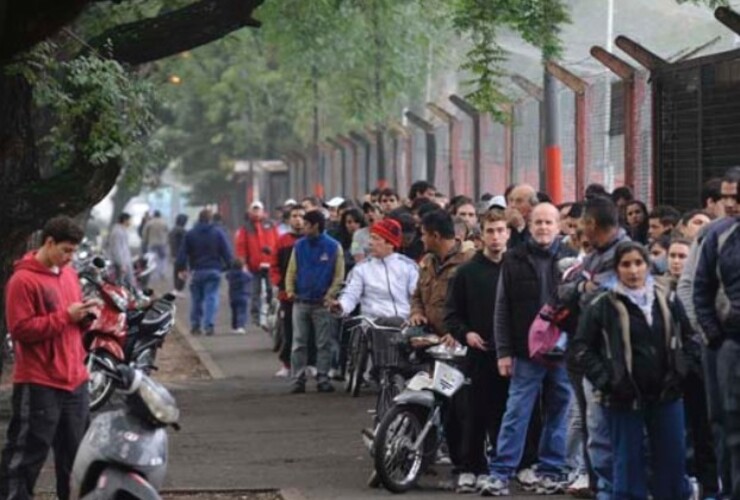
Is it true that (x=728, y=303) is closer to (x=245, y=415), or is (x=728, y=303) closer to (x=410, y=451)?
(x=410, y=451)

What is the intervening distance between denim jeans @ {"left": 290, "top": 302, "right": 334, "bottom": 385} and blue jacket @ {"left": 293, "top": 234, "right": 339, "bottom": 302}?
0.67 ft

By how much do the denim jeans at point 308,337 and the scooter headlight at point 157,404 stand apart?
1061 centimetres

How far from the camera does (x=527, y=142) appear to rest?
970 inches

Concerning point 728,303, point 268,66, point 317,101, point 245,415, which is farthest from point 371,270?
point 268,66

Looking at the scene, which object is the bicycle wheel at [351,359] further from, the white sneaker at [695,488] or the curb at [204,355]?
the white sneaker at [695,488]

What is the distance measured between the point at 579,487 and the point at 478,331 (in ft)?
4.03

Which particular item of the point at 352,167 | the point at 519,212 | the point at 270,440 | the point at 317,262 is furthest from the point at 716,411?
the point at 352,167

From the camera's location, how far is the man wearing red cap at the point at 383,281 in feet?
59.3

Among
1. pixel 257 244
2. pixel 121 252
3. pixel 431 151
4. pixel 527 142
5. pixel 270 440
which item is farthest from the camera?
pixel 121 252

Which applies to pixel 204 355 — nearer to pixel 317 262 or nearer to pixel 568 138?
pixel 568 138

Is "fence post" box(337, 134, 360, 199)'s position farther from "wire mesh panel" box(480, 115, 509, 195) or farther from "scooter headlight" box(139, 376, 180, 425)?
"scooter headlight" box(139, 376, 180, 425)

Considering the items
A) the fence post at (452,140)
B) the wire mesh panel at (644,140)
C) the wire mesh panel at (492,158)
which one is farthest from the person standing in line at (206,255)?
the wire mesh panel at (644,140)

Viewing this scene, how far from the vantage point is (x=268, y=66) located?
51375mm

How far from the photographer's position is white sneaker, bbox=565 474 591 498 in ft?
45.5
